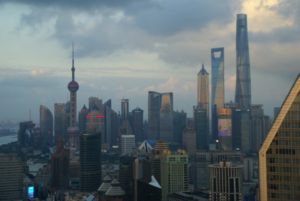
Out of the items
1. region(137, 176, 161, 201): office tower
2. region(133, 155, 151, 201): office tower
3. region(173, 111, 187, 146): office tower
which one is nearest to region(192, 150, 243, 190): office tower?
region(133, 155, 151, 201): office tower

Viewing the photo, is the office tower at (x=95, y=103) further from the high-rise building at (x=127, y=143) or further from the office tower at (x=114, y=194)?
the office tower at (x=114, y=194)

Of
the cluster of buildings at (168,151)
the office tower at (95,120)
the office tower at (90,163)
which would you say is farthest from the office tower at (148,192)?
the office tower at (95,120)

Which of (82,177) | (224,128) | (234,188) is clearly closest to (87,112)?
(224,128)

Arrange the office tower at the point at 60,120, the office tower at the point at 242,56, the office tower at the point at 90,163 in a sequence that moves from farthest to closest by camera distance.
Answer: the office tower at the point at 60,120 → the office tower at the point at 242,56 → the office tower at the point at 90,163

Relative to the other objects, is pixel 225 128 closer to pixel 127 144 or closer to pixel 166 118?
pixel 166 118

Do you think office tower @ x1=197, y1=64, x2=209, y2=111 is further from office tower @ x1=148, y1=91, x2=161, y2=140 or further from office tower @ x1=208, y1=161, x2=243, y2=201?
office tower @ x1=208, y1=161, x2=243, y2=201

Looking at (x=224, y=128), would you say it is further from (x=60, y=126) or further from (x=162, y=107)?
(x=60, y=126)
